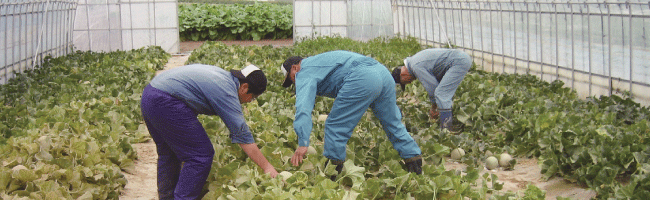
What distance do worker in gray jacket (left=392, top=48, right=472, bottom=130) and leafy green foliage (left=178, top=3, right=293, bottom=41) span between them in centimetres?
1569

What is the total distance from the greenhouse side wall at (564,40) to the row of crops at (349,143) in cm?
50

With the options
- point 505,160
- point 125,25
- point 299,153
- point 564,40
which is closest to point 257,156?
point 299,153

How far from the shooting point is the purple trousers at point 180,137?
4031 millimetres

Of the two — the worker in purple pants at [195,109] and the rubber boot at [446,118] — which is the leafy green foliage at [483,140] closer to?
the rubber boot at [446,118]

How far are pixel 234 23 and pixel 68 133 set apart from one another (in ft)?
56.1

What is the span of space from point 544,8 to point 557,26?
421mm

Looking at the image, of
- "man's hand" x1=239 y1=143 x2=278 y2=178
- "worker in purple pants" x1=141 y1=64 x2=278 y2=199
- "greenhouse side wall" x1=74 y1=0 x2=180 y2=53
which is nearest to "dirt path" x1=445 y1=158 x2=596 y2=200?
"man's hand" x1=239 y1=143 x2=278 y2=178

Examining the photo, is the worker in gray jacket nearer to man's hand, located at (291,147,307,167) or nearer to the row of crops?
the row of crops

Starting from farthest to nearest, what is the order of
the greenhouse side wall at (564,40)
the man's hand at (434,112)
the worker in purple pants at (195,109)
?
the greenhouse side wall at (564,40)
the man's hand at (434,112)
the worker in purple pants at (195,109)

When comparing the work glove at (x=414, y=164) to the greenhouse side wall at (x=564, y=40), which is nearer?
the work glove at (x=414, y=164)

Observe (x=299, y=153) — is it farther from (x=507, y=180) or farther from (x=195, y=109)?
(x=507, y=180)

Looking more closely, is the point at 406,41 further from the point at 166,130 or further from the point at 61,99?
the point at 166,130

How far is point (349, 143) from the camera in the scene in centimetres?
561

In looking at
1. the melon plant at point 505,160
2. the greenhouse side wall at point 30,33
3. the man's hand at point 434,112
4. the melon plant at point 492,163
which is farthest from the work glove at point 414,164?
the greenhouse side wall at point 30,33
